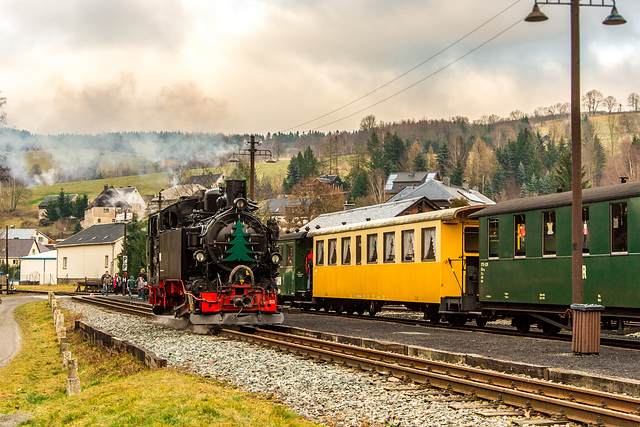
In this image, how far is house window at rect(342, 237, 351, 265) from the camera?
25938mm

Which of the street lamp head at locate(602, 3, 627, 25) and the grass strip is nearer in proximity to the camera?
the grass strip

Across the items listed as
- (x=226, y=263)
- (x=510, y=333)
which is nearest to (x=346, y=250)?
(x=226, y=263)

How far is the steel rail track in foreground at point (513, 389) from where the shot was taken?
792cm

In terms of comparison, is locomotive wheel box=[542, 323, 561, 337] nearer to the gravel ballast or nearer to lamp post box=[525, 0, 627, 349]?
lamp post box=[525, 0, 627, 349]

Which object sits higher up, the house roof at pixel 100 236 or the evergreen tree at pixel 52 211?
the evergreen tree at pixel 52 211

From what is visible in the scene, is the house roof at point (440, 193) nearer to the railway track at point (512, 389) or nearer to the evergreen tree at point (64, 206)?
the railway track at point (512, 389)

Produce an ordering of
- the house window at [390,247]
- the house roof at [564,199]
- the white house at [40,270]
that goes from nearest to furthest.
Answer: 1. the house roof at [564,199]
2. the house window at [390,247]
3. the white house at [40,270]

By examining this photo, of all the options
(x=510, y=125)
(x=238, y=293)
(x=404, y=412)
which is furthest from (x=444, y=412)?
(x=510, y=125)

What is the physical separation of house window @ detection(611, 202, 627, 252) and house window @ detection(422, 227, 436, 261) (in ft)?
21.2

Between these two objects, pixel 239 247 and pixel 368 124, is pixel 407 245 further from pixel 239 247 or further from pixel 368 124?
pixel 368 124

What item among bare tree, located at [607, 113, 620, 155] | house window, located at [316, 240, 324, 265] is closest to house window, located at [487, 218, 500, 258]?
house window, located at [316, 240, 324, 265]

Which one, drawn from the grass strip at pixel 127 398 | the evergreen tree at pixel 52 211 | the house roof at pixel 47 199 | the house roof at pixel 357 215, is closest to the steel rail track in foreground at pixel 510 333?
the grass strip at pixel 127 398

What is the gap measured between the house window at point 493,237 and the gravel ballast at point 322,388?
6464 millimetres

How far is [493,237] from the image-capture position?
18594mm
